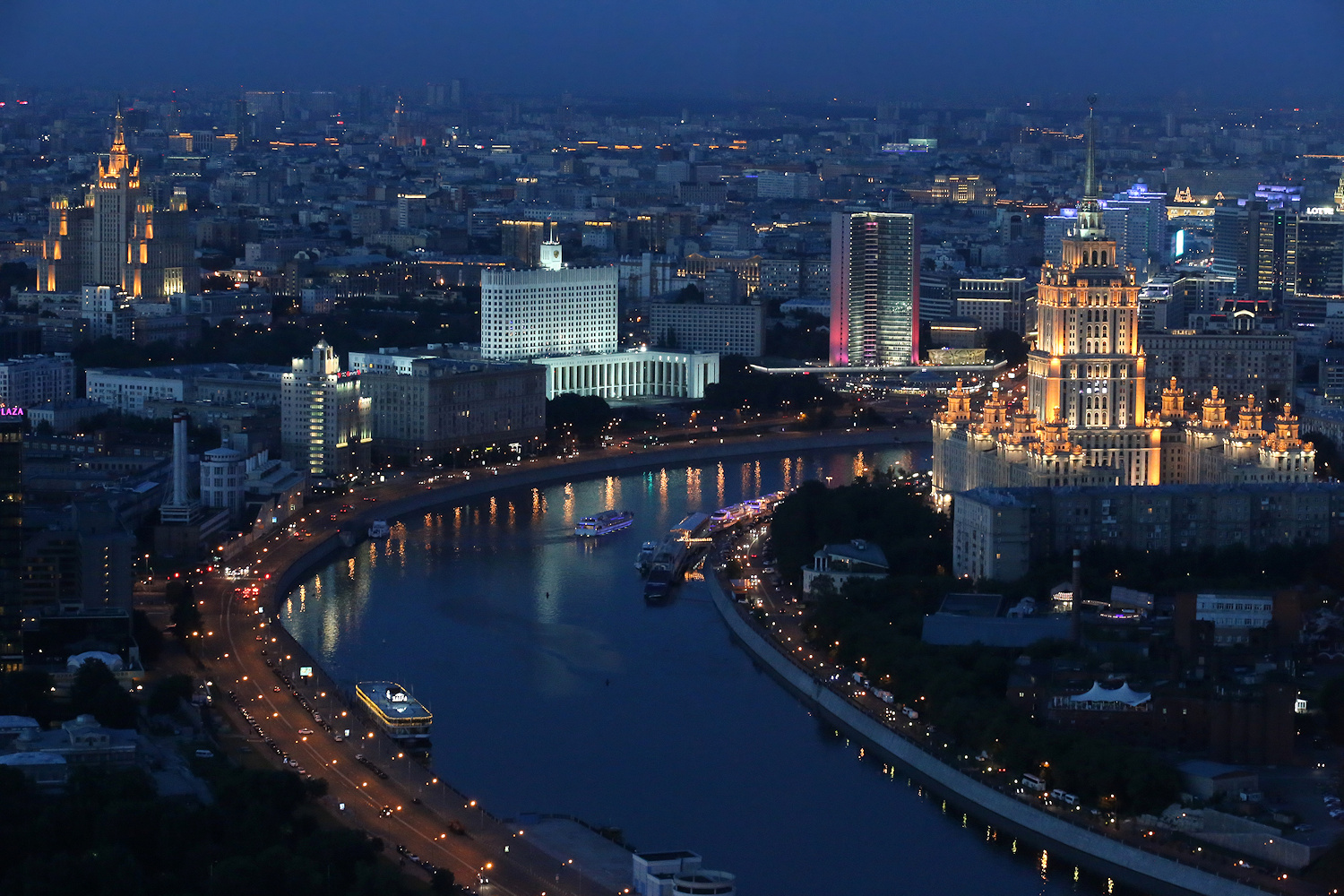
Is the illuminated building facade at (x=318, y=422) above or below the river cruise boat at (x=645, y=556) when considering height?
above

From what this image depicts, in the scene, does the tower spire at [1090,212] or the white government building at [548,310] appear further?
the white government building at [548,310]

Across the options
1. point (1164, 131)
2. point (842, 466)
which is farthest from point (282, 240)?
point (842, 466)

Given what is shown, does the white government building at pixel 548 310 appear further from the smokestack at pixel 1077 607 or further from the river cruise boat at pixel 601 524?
the smokestack at pixel 1077 607

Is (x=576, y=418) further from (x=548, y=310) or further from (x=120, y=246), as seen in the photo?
(x=120, y=246)

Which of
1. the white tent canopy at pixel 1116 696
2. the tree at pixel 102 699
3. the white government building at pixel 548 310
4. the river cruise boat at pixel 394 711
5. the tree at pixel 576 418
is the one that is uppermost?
the white government building at pixel 548 310

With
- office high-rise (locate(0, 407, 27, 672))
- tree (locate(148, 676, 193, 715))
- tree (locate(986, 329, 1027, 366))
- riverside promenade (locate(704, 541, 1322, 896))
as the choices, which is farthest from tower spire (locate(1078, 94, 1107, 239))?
tree (locate(986, 329, 1027, 366))

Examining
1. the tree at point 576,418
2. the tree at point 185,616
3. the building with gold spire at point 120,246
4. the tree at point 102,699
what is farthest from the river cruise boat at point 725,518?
the building with gold spire at point 120,246

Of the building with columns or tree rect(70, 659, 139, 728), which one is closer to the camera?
tree rect(70, 659, 139, 728)

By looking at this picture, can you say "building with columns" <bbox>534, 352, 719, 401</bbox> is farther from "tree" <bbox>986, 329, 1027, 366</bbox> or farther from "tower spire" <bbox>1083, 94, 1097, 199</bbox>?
"tower spire" <bbox>1083, 94, 1097, 199</bbox>
